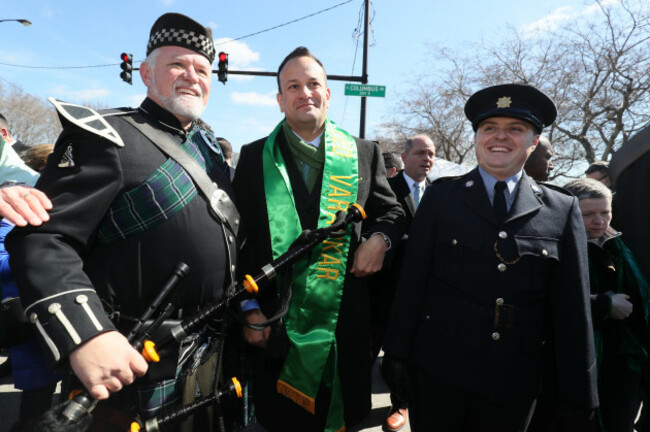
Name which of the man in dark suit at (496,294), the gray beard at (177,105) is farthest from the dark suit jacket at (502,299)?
the gray beard at (177,105)

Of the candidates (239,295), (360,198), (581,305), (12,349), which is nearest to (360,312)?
(360,198)

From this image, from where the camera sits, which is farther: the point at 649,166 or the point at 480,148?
the point at 480,148

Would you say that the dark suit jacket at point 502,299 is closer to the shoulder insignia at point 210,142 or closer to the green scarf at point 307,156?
the green scarf at point 307,156

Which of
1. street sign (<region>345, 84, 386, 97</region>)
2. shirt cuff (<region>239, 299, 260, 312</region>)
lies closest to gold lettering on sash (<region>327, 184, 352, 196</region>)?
shirt cuff (<region>239, 299, 260, 312</region>)

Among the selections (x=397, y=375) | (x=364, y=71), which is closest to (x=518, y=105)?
(x=397, y=375)

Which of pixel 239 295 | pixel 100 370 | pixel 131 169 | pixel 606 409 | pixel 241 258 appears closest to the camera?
pixel 100 370

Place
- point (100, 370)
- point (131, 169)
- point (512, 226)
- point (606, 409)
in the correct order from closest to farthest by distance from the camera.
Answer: point (100, 370) < point (131, 169) < point (512, 226) < point (606, 409)

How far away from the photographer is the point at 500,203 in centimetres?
187

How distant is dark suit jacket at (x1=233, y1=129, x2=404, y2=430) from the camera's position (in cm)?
208

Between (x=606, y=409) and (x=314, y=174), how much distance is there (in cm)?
216

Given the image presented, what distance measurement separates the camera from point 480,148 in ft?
6.28

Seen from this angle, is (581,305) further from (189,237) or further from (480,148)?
(189,237)

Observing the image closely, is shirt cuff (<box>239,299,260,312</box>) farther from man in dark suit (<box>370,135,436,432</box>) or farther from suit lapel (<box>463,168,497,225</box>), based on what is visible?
suit lapel (<box>463,168,497,225</box>)

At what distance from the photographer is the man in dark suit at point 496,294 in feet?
5.72
